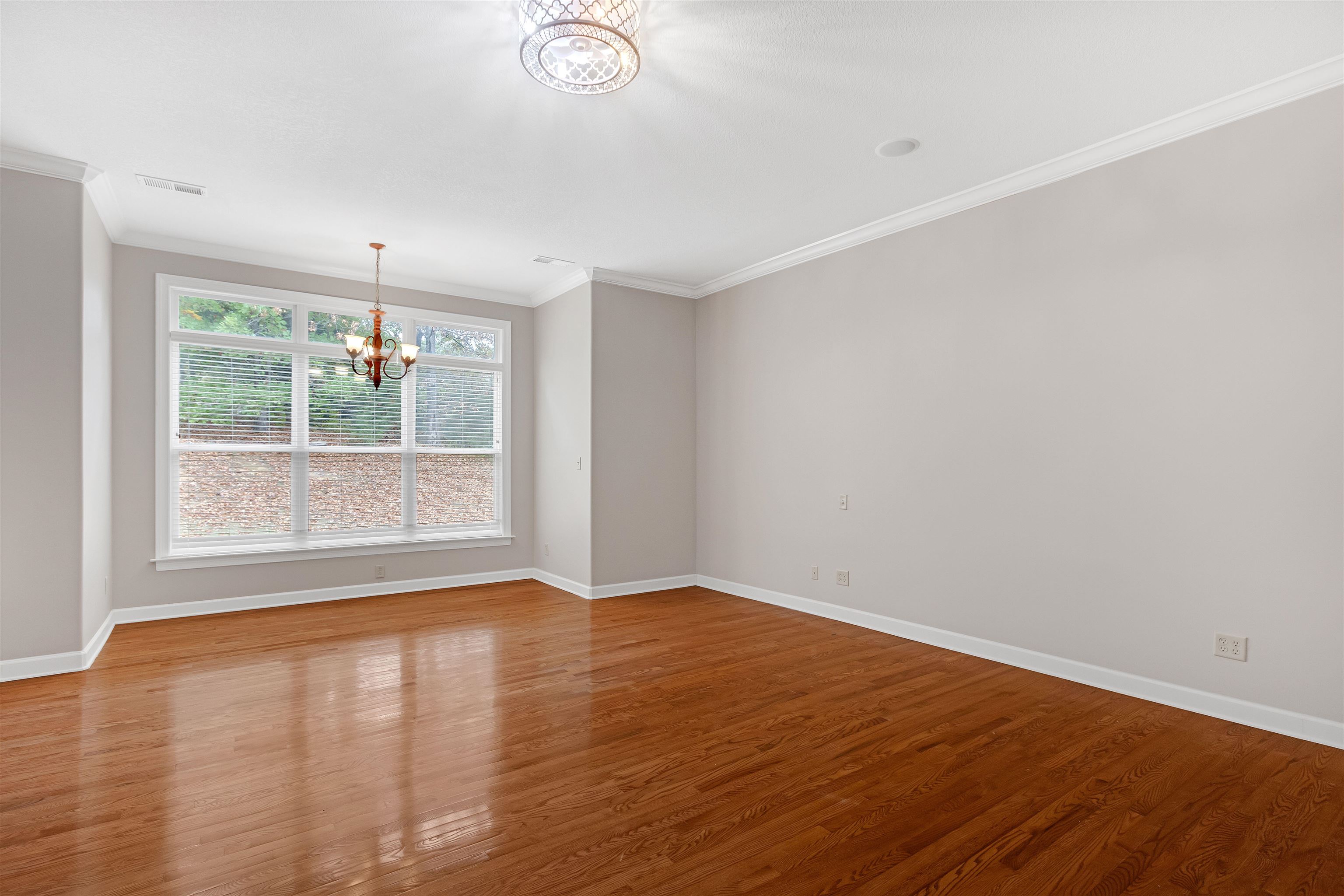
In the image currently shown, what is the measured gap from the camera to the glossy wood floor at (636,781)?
195 centimetres

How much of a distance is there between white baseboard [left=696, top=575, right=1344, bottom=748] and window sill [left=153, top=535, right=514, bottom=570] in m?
3.20

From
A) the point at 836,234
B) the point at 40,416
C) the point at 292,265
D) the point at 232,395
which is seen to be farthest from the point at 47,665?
the point at 836,234

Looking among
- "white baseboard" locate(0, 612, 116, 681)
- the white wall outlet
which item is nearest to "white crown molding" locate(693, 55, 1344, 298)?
the white wall outlet

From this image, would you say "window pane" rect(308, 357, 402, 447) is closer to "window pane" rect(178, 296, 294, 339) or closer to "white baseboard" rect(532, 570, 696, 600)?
"window pane" rect(178, 296, 294, 339)

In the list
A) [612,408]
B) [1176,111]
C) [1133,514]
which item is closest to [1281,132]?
[1176,111]

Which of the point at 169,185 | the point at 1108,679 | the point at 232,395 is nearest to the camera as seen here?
the point at 1108,679

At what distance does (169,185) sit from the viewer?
4082 mm

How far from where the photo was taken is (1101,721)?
3.06 metres

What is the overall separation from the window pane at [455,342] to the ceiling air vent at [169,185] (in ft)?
7.32

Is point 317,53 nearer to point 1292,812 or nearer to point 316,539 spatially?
point 316,539

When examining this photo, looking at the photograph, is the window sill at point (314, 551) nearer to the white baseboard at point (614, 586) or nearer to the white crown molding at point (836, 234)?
the white baseboard at point (614, 586)

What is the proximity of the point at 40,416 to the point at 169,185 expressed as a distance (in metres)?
1.54

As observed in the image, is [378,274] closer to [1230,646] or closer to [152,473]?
[152,473]

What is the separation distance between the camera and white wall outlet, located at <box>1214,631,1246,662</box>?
10.00ft
